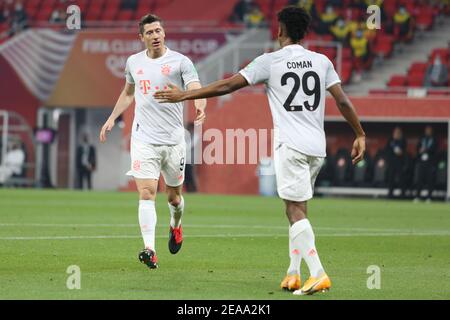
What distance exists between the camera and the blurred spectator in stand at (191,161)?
34.9 meters

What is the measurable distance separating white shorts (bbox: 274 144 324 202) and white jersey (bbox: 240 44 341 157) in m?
0.06

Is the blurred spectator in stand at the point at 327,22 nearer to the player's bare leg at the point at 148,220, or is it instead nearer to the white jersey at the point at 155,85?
the white jersey at the point at 155,85

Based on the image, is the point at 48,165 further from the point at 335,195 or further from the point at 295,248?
the point at 295,248

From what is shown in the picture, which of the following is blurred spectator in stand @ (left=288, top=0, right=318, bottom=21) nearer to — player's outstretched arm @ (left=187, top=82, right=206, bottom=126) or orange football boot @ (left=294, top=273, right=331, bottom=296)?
player's outstretched arm @ (left=187, top=82, right=206, bottom=126)

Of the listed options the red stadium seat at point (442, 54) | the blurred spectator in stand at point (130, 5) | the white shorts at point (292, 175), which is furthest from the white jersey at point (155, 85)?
the blurred spectator in stand at point (130, 5)

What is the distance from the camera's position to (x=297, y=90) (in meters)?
10.2

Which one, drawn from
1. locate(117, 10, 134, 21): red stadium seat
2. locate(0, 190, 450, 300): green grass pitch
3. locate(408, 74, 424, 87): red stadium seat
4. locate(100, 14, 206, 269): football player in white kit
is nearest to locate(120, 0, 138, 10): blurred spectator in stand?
locate(117, 10, 134, 21): red stadium seat

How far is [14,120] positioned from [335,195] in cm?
1175

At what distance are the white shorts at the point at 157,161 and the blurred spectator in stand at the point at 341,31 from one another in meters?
23.8

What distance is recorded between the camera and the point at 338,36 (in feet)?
120

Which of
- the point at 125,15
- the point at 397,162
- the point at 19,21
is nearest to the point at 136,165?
Result: the point at 397,162

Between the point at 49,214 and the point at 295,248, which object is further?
the point at 49,214
